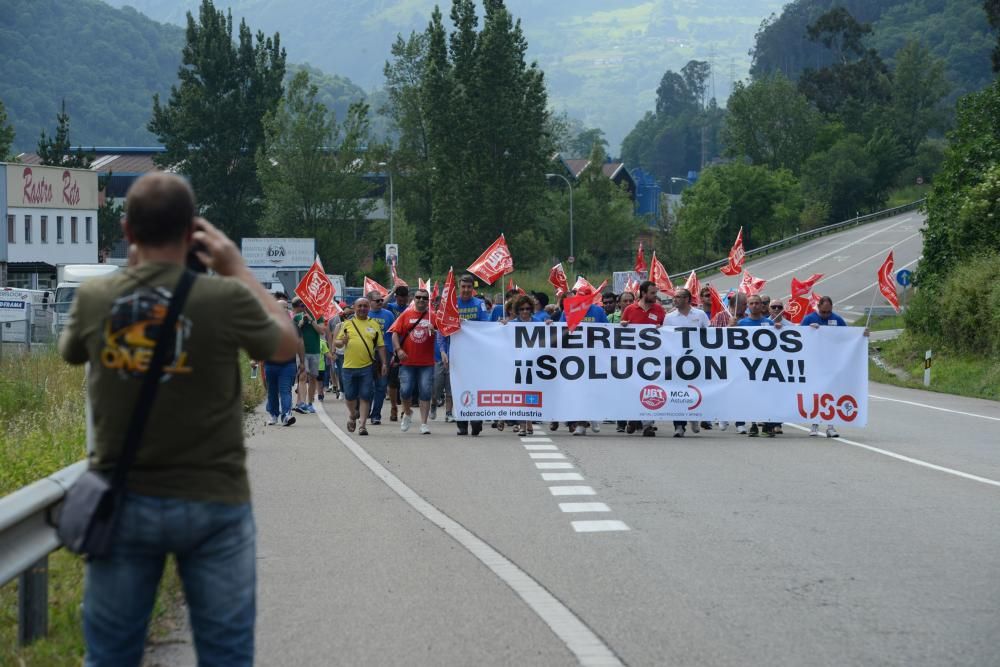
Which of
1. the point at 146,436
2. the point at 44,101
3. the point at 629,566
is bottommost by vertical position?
the point at 629,566

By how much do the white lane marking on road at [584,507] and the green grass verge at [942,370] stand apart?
20.2 metres

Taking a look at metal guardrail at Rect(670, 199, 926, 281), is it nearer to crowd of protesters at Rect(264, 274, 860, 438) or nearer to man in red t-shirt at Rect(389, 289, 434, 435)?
crowd of protesters at Rect(264, 274, 860, 438)

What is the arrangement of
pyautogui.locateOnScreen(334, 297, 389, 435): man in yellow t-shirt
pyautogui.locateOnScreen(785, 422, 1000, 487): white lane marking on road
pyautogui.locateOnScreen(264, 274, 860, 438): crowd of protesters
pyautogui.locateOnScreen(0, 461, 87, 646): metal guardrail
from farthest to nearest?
pyautogui.locateOnScreen(264, 274, 860, 438): crowd of protesters → pyautogui.locateOnScreen(334, 297, 389, 435): man in yellow t-shirt → pyautogui.locateOnScreen(785, 422, 1000, 487): white lane marking on road → pyautogui.locateOnScreen(0, 461, 87, 646): metal guardrail

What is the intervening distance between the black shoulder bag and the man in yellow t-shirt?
1460 cm

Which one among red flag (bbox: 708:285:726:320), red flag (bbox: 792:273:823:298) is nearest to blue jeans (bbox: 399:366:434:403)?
red flag (bbox: 708:285:726:320)

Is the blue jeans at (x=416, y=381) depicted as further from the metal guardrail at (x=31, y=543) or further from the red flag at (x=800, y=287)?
the metal guardrail at (x=31, y=543)

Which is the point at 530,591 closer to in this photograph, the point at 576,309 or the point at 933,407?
the point at 576,309

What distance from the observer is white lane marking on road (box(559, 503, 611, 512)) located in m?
11.5

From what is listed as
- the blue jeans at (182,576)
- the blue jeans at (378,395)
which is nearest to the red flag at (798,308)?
the blue jeans at (378,395)

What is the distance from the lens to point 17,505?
5.77 metres

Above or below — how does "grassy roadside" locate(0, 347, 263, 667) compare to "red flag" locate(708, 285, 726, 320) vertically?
below

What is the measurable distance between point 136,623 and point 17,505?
5.52 ft

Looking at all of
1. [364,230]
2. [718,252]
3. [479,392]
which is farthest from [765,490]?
[718,252]

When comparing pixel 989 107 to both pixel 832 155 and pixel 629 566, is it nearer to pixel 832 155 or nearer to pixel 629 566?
pixel 629 566
